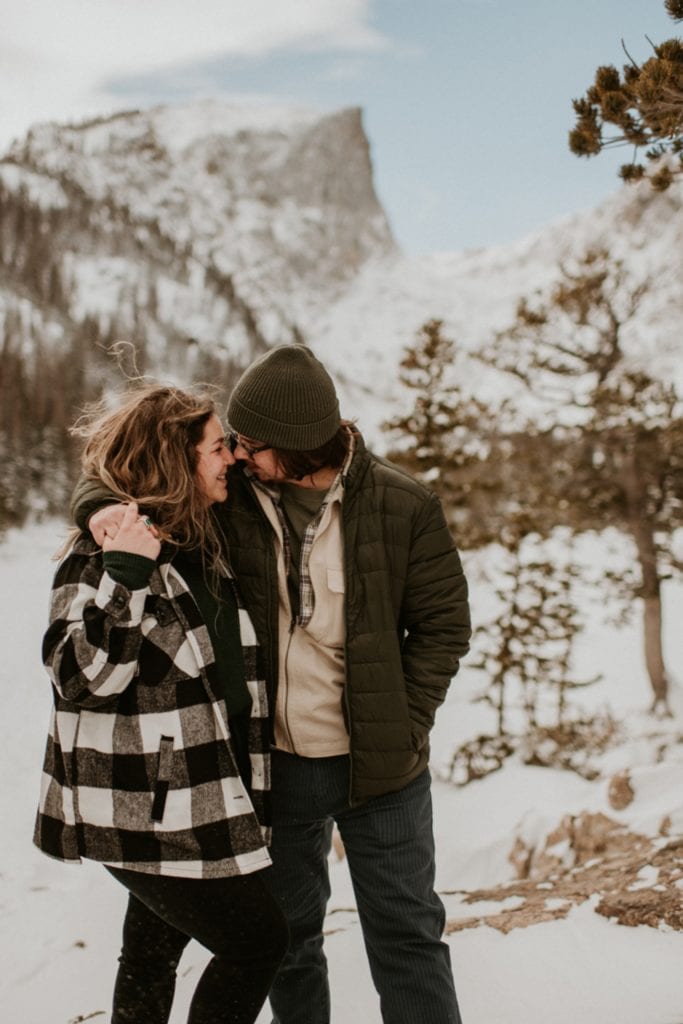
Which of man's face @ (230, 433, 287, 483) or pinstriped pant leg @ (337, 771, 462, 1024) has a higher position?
man's face @ (230, 433, 287, 483)

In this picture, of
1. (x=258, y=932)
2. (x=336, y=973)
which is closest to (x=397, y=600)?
(x=258, y=932)

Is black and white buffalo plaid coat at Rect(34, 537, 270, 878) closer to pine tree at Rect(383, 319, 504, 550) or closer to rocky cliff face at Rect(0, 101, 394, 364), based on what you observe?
pine tree at Rect(383, 319, 504, 550)

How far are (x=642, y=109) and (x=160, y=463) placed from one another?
7.74ft

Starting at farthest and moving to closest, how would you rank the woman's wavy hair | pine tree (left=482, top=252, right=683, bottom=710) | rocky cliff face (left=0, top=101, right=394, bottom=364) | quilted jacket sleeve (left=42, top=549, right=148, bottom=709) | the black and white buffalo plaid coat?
rocky cliff face (left=0, top=101, right=394, bottom=364) → pine tree (left=482, top=252, right=683, bottom=710) → the woman's wavy hair → the black and white buffalo plaid coat → quilted jacket sleeve (left=42, top=549, right=148, bottom=709)

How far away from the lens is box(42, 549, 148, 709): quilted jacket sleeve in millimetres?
1718

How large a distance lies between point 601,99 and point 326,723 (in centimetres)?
259

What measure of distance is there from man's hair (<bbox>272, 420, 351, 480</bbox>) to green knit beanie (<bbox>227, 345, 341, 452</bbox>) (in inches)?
1.7

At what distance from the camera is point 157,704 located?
1831 millimetres

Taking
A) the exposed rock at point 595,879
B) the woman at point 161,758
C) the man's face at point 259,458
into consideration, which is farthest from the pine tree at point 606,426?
the woman at point 161,758

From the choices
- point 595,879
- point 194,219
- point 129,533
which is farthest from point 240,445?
point 194,219

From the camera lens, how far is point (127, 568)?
1.75 metres

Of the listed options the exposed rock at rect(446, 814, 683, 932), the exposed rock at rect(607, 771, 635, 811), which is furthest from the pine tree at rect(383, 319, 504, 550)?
the exposed rock at rect(446, 814, 683, 932)

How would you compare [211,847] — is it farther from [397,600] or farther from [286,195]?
[286,195]

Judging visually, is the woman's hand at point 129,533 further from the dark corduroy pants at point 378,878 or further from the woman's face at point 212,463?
the dark corduroy pants at point 378,878
